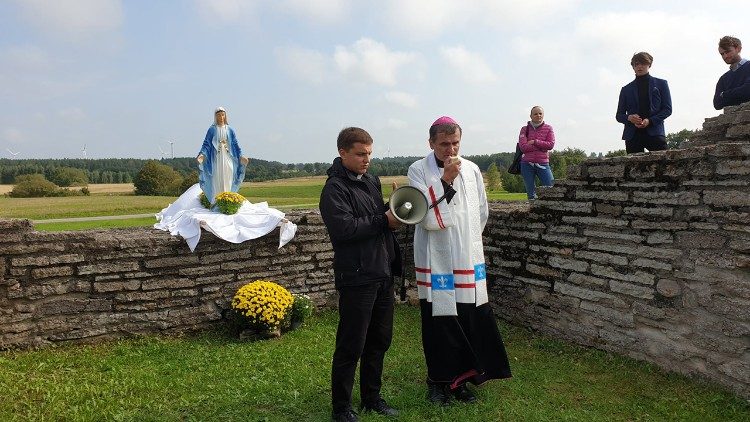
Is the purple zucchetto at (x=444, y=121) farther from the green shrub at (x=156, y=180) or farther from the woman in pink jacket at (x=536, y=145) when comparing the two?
the green shrub at (x=156, y=180)

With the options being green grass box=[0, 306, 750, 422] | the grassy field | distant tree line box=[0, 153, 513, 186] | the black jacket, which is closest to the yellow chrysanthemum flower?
green grass box=[0, 306, 750, 422]

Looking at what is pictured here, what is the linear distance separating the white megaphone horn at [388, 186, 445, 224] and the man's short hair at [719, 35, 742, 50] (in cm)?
501

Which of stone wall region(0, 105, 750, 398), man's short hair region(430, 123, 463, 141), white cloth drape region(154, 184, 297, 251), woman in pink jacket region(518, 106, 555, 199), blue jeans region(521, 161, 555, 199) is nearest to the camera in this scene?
man's short hair region(430, 123, 463, 141)

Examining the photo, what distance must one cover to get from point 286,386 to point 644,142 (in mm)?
5380

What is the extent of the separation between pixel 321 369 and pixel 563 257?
312 centimetres

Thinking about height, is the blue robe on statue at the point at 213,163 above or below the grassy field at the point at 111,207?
above

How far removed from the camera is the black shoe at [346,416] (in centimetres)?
396

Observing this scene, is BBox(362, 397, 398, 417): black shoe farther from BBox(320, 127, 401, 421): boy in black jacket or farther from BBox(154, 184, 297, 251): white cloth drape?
BBox(154, 184, 297, 251): white cloth drape

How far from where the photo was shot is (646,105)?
6586 mm

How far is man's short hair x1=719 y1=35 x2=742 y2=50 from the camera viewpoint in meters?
6.34

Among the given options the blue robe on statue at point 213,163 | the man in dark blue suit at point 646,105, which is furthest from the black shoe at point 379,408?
the blue robe on statue at point 213,163

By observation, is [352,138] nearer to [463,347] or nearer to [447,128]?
[447,128]

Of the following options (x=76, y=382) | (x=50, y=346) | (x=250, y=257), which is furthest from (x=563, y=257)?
(x=50, y=346)

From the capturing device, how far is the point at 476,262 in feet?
14.5
